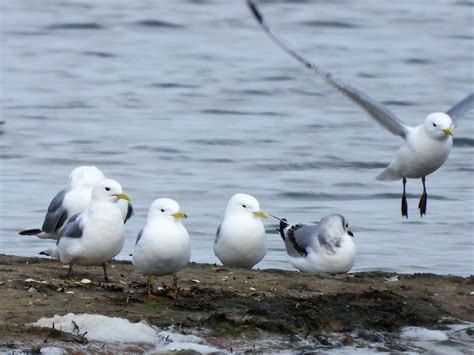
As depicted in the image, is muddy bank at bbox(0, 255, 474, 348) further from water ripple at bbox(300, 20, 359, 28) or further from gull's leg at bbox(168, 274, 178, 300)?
water ripple at bbox(300, 20, 359, 28)

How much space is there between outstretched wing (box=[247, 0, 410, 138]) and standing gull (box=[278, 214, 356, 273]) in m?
1.50

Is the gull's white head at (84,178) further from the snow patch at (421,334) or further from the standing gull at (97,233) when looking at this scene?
the snow patch at (421,334)

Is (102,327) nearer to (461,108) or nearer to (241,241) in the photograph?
(241,241)

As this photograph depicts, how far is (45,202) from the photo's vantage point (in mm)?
14859

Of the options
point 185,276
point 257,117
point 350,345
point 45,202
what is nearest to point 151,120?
point 257,117

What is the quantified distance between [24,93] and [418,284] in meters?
14.5

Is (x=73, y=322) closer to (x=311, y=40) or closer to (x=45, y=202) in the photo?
(x=45, y=202)

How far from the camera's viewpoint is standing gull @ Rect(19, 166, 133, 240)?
35.6 ft

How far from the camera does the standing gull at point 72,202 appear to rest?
10.8m

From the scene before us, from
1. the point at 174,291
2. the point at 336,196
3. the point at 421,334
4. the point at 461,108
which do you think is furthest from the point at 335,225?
the point at 336,196

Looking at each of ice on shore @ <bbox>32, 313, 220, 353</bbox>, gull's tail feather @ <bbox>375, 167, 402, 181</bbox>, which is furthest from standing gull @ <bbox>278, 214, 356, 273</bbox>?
ice on shore @ <bbox>32, 313, 220, 353</bbox>

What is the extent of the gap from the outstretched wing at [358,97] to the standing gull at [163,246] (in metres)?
2.52

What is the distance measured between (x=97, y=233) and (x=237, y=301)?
1.13 metres

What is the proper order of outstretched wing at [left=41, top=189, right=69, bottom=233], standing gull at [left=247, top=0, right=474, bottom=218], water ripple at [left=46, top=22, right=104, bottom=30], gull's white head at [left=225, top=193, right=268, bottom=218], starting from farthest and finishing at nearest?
water ripple at [left=46, top=22, right=104, bottom=30] → standing gull at [left=247, top=0, right=474, bottom=218] → outstretched wing at [left=41, top=189, right=69, bottom=233] → gull's white head at [left=225, top=193, right=268, bottom=218]
